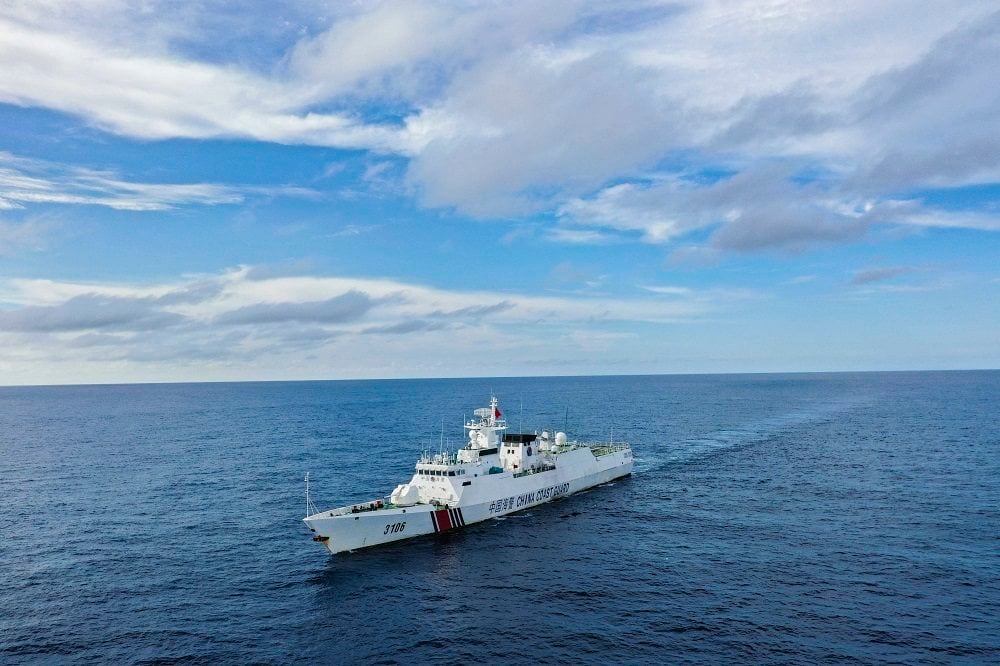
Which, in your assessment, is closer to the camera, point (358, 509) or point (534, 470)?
point (358, 509)

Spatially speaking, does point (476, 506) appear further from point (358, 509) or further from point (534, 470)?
point (358, 509)

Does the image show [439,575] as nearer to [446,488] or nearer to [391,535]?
[391,535]

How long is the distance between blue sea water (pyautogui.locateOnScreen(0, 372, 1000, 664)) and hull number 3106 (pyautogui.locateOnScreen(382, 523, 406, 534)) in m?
1.64

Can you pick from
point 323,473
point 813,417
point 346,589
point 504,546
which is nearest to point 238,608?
point 346,589

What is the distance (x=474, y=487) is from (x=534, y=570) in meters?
17.2

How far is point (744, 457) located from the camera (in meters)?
108

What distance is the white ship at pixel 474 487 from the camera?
59875 millimetres

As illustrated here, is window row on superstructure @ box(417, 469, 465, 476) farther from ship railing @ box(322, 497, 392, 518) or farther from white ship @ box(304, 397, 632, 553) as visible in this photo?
ship railing @ box(322, 497, 392, 518)

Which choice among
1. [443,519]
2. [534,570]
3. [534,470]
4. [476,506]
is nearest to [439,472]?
[443,519]

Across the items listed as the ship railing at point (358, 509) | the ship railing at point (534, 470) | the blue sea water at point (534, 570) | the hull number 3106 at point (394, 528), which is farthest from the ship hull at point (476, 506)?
the blue sea water at point (534, 570)

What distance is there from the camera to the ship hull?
58.5 meters

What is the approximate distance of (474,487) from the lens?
70438 millimetres

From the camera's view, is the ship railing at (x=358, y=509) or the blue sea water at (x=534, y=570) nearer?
the blue sea water at (x=534, y=570)

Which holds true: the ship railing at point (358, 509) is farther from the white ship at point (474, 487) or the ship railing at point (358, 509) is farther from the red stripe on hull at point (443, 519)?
A: the red stripe on hull at point (443, 519)
